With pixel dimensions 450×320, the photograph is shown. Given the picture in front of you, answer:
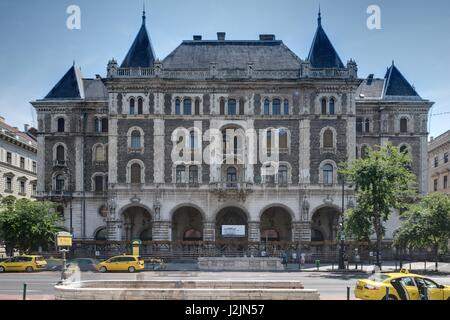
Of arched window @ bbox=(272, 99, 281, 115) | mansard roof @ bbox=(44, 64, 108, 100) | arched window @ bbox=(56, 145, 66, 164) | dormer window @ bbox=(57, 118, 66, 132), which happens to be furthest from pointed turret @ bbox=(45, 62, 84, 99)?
arched window @ bbox=(272, 99, 281, 115)

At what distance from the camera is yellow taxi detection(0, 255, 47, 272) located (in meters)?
34.6

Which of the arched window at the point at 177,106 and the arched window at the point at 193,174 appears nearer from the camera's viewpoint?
the arched window at the point at 193,174

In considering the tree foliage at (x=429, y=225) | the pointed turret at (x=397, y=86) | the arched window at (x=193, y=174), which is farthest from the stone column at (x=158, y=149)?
the pointed turret at (x=397, y=86)

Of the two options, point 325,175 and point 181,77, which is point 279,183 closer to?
point 325,175

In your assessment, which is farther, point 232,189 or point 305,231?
point 305,231

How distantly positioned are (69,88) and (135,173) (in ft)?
46.7

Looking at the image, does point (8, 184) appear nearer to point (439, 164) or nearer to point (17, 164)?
Answer: point (17, 164)

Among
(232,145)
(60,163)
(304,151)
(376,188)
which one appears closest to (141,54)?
(232,145)

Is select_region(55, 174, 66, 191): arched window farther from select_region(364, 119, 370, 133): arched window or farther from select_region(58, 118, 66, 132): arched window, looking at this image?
select_region(364, 119, 370, 133): arched window

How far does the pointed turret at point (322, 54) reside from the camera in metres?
48.7

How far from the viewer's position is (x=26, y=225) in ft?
131

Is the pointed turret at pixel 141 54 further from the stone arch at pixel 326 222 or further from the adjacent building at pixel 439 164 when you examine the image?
the adjacent building at pixel 439 164

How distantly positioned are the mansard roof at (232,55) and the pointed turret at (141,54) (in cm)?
179
